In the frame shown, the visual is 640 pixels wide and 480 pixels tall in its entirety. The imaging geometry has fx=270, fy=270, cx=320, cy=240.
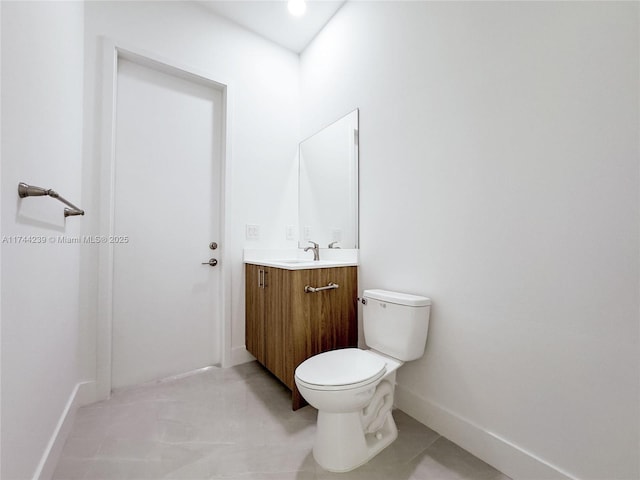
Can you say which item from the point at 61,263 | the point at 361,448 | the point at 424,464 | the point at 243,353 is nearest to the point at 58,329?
the point at 61,263

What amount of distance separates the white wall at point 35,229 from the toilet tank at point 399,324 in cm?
138

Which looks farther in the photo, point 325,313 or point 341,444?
point 325,313

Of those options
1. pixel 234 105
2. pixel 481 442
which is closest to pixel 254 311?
pixel 481 442

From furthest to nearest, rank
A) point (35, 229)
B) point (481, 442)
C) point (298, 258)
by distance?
point (298, 258)
point (481, 442)
point (35, 229)

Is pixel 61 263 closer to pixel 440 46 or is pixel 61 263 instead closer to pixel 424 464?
pixel 424 464

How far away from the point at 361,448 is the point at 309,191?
1791 millimetres

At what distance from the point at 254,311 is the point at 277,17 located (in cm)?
228

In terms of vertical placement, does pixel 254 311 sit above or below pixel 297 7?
below

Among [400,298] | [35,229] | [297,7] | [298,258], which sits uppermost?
[297,7]

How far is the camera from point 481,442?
120 centimetres

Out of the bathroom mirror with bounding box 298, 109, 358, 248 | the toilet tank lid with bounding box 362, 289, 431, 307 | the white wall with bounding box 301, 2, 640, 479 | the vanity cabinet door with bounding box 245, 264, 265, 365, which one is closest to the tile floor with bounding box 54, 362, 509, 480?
the white wall with bounding box 301, 2, 640, 479

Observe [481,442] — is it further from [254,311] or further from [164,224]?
[164,224]

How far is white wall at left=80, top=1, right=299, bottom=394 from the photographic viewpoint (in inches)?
64.7

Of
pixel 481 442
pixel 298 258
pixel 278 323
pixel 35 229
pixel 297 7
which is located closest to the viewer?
pixel 35 229
